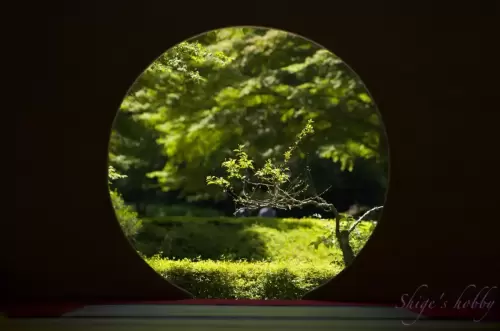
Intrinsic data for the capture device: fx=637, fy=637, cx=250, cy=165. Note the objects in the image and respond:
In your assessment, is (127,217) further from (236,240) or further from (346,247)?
(346,247)

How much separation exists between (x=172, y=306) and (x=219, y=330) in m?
0.40

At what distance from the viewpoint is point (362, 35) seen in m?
3.37

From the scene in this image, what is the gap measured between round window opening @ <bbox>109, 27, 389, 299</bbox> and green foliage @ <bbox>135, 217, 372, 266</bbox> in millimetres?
→ 12

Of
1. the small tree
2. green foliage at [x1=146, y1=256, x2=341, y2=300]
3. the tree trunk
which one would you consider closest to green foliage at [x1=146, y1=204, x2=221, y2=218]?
the small tree

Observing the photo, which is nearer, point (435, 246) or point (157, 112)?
point (435, 246)

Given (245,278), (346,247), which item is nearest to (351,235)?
(346,247)

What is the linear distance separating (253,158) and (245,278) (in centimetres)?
127

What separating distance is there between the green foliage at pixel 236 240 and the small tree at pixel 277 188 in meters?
0.34

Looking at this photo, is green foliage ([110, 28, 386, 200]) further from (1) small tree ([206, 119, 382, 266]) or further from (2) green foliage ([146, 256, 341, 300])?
(2) green foliage ([146, 256, 341, 300])

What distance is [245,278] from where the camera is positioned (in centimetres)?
637

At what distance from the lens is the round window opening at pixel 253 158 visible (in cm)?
670

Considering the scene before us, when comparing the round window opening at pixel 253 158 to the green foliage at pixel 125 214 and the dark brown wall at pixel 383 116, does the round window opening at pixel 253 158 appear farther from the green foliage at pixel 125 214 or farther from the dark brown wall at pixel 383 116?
the dark brown wall at pixel 383 116
